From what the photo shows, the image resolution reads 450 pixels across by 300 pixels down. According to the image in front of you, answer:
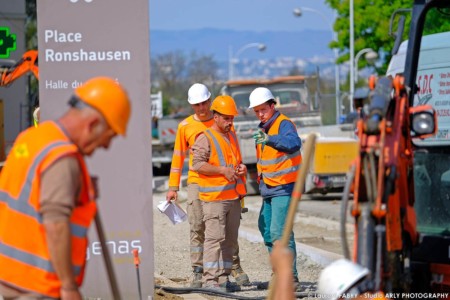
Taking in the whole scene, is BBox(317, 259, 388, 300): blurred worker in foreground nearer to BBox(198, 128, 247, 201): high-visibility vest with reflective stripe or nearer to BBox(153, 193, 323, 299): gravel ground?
BBox(153, 193, 323, 299): gravel ground

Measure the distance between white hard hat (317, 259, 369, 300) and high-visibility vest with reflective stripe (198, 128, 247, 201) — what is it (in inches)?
204

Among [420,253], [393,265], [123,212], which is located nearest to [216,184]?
[123,212]

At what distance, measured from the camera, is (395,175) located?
6.52 metres

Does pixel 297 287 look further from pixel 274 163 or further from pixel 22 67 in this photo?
pixel 22 67

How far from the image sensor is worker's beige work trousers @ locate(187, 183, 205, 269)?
1137cm

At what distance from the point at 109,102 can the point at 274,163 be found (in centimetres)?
566

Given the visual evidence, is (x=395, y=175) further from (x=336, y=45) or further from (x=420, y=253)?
(x=336, y=45)

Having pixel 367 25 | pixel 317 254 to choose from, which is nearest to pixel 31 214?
pixel 317 254

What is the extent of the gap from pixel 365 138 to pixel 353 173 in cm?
22

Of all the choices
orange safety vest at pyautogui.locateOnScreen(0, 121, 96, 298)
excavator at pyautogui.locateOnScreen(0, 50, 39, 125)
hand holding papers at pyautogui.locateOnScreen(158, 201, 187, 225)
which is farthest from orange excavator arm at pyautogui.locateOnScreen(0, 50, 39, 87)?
orange safety vest at pyautogui.locateOnScreen(0, 121, 96, 298)

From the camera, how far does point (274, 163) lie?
10.5 metres

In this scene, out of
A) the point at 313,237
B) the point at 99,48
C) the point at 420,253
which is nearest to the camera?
the point at 420,253

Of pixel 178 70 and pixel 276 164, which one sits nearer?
pixel 276 164

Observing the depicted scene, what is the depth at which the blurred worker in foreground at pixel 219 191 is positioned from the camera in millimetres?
10758
